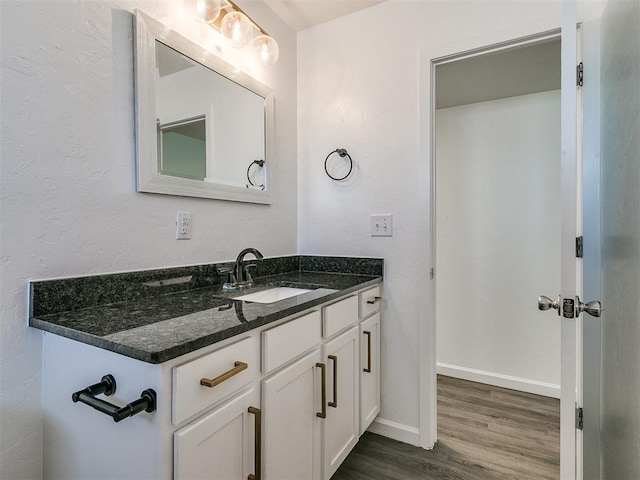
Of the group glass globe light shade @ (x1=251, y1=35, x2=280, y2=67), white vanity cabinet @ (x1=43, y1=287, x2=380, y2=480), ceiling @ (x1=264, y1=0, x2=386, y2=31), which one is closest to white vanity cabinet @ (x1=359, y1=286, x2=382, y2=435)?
white vanity cabinet @ (x1=43, y1=287, x2=380, y2=480)

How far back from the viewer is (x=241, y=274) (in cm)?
166

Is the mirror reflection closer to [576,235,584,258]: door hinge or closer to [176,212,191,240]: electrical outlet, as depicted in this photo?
[176,212,191,240]: electrical outlet

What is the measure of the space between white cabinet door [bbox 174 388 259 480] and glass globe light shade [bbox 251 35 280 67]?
1.58 m

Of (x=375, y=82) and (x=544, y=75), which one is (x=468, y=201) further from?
(x=375, y=82)

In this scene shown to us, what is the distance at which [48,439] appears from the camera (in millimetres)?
1009

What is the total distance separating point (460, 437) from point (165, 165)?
2005 millimetres

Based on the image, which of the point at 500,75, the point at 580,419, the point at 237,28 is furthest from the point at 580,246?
the point at 237,28

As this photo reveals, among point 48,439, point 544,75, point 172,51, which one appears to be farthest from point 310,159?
point 48,439

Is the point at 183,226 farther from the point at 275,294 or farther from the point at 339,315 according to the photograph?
the point at 339,315

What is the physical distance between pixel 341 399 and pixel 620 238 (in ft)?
3.77

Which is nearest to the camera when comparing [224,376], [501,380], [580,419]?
[224,376]

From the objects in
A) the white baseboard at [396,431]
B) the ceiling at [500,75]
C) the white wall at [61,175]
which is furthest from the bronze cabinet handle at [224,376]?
the ceiling at [500,75]

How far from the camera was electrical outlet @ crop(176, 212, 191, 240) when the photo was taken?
144 centimetres

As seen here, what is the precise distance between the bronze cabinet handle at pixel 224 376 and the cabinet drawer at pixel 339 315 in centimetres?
48
